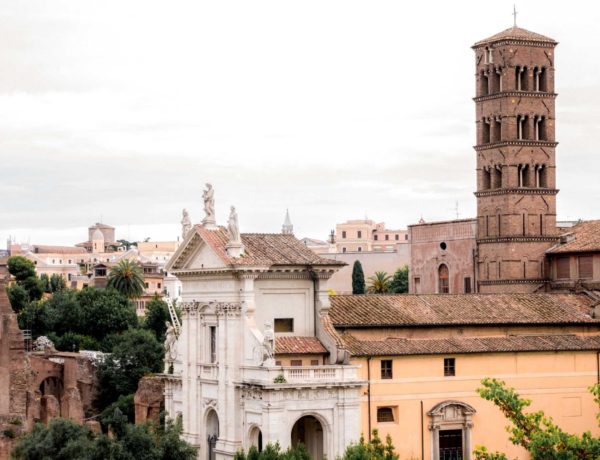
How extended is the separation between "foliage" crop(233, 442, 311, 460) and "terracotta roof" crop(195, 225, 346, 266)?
308 inches

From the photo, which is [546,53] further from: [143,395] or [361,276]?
[361,276]

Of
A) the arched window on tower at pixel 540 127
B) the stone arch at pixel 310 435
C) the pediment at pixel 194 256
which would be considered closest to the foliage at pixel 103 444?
the stone arch at pixel 310 435

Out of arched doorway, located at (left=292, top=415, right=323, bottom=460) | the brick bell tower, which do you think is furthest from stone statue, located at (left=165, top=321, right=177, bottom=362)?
the brick bell tower

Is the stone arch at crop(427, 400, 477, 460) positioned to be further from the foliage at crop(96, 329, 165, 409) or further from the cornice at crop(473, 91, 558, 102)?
the foliage at crop(96, 329, 165, 409)

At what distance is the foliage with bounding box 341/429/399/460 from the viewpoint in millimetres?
54472

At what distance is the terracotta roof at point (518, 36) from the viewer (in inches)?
2948

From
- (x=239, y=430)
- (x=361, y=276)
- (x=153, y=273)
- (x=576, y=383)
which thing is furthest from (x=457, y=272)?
(x=153, y=273)

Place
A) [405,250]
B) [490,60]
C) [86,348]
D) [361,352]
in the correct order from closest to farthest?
[361,352], [490,60], [86,348], [405,250]

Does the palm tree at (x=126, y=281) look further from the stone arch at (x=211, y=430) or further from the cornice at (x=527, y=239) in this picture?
the stone arch at (x=211, y=430)

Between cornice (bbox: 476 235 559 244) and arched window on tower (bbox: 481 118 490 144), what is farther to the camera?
arched window on tower (bbox: 481 118 490 144)

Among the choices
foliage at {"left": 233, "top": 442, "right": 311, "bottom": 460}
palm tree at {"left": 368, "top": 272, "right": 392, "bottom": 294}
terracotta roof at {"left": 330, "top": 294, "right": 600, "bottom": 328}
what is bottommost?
foliage at {"left": 233, "top": 442, "right": 311, "bottom": 460}

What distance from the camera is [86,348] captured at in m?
112

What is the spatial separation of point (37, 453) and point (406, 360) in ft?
50.4

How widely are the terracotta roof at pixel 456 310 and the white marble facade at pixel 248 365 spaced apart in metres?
1.72
